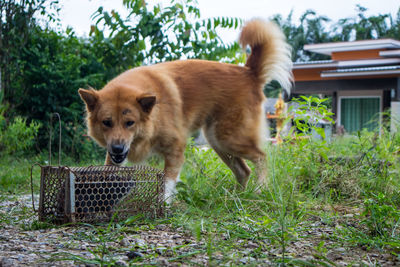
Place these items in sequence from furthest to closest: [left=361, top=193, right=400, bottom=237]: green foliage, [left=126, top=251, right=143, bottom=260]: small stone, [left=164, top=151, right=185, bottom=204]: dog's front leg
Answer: [left=164, top=151, right=185, bottom=204]: dog's front leg
[left=361, top=193, right=400, bottom=237]: green foliage
[left=126, top=251, right=143, bottom=260]: small stone

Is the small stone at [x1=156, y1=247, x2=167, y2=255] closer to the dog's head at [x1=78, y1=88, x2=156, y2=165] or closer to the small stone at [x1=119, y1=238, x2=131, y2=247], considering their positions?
the small stone at [x1=119, y1=238, x2=131, y2=247]

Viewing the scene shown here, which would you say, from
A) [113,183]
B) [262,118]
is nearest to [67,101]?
[262,118]

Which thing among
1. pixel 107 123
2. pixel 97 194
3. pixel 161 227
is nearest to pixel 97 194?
pixel 97 194

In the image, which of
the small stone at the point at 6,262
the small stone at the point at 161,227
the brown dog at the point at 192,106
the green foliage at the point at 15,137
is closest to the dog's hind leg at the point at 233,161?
the brown dog at the point at 192,106

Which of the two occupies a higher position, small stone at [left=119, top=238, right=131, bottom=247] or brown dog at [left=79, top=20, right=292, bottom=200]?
brown dog at [left=79, top=20, right=292, bottom=200]

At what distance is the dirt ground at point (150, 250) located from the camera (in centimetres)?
202

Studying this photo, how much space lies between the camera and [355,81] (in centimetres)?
1645

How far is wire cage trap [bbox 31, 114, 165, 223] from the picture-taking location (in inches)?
111

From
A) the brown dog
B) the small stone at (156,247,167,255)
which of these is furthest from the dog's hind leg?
the small stone at (156,247,167,255)

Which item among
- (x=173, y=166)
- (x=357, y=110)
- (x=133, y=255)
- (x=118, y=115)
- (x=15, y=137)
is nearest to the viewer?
(x=133, y=255)

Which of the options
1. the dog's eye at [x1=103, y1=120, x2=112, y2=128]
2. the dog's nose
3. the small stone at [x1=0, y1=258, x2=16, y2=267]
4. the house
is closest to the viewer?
the small stone at [x1=0, y1=258, x2=16, y2=267]

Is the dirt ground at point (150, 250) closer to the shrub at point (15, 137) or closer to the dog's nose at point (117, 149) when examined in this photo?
the dog's nose at point (117, 149)

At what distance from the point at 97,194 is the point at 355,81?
1538 cm

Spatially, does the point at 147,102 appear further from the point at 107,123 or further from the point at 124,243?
the point at 124,243
